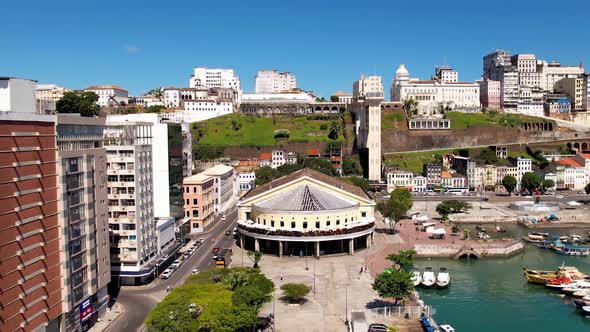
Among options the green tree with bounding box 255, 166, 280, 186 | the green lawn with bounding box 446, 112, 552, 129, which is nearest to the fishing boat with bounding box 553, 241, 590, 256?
the green tree with bounding box 255, 166, 280, 186

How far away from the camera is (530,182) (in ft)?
377

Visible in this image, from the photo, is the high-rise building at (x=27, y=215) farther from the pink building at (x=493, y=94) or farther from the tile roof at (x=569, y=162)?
the pink building at (x=493, y=94)

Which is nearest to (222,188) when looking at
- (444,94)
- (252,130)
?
(252,130)

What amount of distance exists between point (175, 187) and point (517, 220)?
57.4 metres

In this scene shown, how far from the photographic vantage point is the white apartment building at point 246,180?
407ft

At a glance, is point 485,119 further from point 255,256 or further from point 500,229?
point 255,256

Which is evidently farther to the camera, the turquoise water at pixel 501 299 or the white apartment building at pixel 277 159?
the white apartment building at pixel 277 159

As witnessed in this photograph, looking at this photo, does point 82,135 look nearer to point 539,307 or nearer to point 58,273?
point 58,273

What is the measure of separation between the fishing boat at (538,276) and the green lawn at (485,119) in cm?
9819

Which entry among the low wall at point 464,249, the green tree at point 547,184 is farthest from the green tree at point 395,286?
the green tree at point 547,184

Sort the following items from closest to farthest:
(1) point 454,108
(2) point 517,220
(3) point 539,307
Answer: (3) point 539,307 → (2) point 517,220 → (1) point 454,108

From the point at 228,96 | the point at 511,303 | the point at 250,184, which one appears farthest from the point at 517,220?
the point at 228,96

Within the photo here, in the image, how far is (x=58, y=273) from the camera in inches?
1353

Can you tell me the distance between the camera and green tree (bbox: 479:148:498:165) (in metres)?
129
